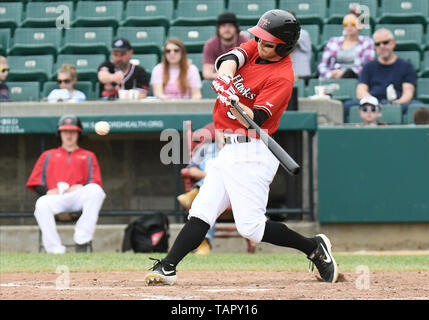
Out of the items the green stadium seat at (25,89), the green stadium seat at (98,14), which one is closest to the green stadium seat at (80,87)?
the green stadium seat at (25,89)

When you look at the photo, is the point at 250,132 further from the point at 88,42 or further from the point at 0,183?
the point at 88,42

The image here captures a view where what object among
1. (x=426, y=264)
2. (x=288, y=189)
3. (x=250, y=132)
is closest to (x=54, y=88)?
(x=288, y=189)

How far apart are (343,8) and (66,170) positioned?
4745 millimetres

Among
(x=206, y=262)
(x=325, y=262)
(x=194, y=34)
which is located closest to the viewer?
(x=325, y=262)

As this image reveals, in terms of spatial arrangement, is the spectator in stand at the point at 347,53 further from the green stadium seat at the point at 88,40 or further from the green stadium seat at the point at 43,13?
the green stadium seat at the point at 43,13

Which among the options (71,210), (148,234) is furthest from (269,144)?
(71,210)

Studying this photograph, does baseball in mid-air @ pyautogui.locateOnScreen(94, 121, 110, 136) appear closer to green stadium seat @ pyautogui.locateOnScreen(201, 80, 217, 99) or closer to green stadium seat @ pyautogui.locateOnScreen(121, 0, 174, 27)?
green stadium seat @ pyautogui.locateOnScreen(201, 80, 217, 99)

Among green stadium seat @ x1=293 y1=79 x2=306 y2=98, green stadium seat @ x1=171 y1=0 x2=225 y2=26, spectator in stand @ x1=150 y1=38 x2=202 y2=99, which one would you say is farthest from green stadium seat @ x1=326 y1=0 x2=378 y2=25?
spectator in stand @ x1=150 y1=38 x2=202 y2=99

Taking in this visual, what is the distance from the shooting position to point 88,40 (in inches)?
468

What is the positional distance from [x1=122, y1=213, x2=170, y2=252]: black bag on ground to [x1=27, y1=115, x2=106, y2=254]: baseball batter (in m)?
0.41

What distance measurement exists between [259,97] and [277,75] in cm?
18

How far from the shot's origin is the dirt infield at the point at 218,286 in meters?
4.66

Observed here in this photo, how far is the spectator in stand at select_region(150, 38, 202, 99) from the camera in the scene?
31.9 feet

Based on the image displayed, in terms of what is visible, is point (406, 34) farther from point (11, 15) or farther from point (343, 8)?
point (11, 15)
